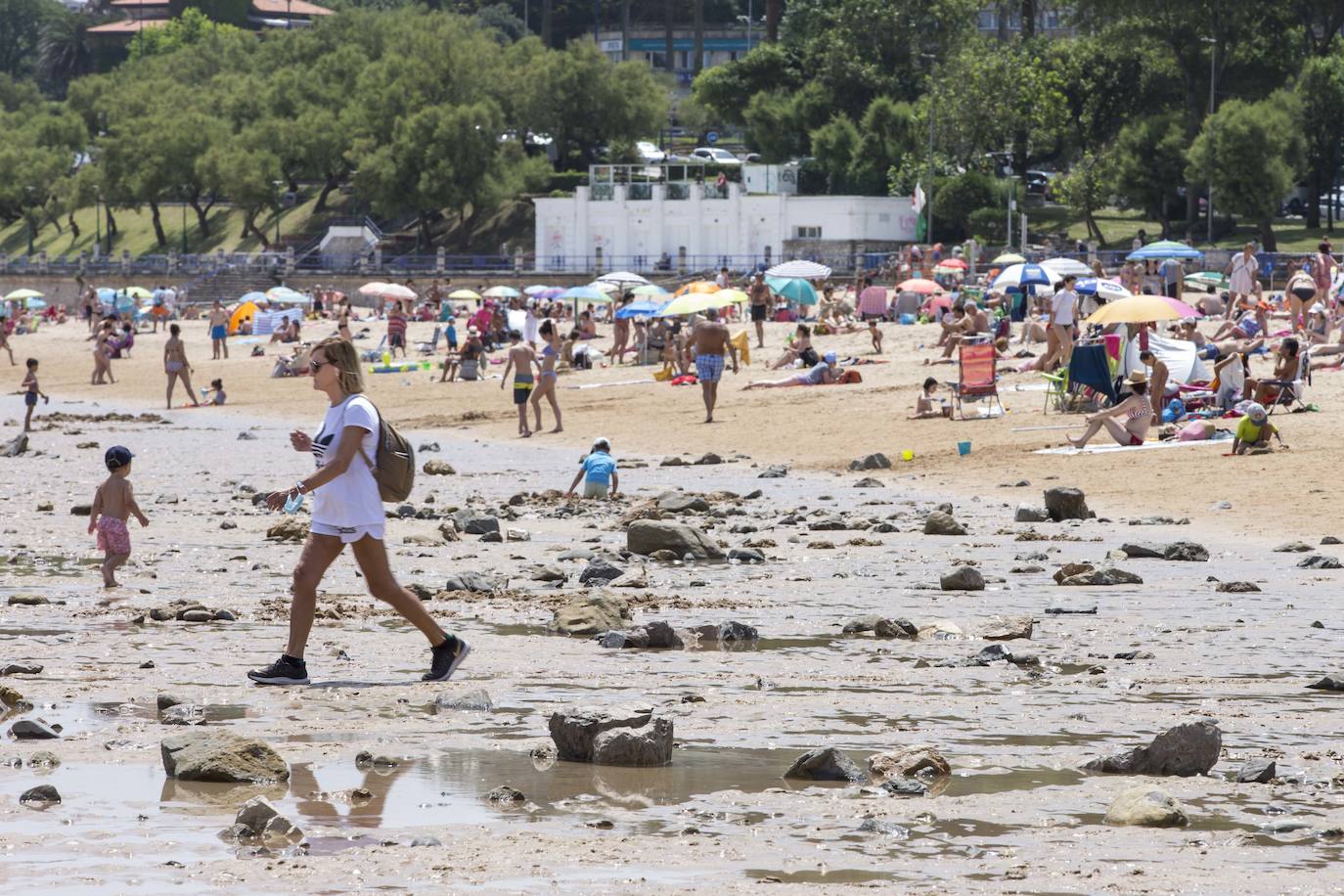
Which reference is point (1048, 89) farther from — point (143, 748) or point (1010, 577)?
point (143, 748)

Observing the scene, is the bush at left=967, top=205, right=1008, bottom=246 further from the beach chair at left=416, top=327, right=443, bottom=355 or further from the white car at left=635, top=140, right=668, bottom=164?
→ the white car at left=635, top=140, right=668, bottom=164

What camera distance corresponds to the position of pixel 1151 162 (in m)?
61.7

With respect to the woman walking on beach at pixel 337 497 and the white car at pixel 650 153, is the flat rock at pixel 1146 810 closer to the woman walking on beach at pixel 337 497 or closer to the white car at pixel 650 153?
the woman walking on beach at pixel 337 497

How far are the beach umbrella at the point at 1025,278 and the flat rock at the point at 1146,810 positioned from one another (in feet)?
101

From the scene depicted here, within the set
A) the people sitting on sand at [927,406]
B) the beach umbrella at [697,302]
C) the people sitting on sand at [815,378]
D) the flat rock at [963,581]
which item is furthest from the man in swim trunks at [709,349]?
the flat rock at [963,581]

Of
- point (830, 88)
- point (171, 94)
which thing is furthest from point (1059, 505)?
point (171, 94)

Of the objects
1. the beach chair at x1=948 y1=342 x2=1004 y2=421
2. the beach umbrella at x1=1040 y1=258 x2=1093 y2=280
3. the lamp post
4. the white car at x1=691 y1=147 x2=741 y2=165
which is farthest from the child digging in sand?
the white car at x1=691 y1=147 x2=741 y2=165

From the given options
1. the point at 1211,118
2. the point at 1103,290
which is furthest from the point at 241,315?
the point at 1103,290

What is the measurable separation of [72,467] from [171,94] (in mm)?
83969

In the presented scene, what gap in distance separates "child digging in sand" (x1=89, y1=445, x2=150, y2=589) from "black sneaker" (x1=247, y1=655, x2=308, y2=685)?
11.7 feet

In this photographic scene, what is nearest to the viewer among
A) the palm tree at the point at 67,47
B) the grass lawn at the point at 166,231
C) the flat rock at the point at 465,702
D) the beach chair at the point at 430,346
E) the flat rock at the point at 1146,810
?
the flat rock at the point at 1146,810

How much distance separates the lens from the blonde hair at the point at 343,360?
811 centimetres

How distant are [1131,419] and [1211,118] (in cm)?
4031

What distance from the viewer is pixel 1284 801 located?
613 centimetres
